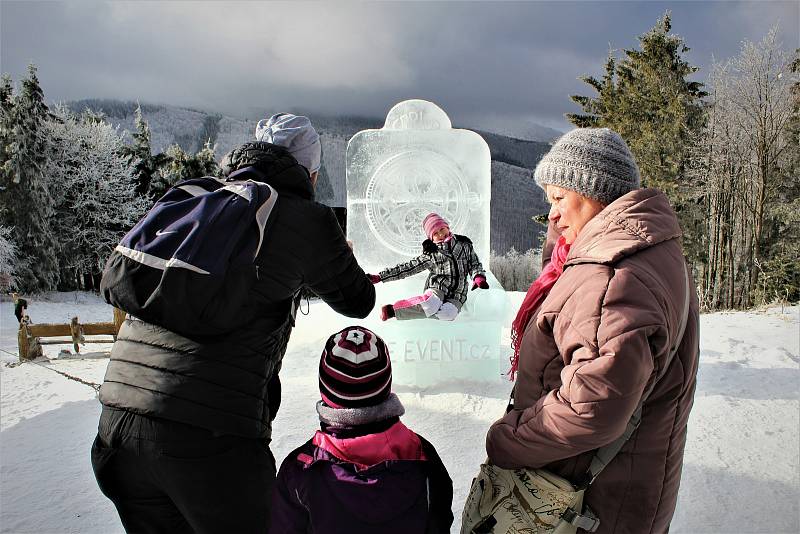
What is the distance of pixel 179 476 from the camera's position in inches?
60.0

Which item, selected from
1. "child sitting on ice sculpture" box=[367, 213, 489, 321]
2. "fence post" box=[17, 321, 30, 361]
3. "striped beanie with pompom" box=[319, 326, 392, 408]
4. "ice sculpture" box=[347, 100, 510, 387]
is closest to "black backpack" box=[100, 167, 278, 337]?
"striped beanie with pompom" box=[319, 326, 392, 408]

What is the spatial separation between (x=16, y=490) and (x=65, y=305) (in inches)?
657

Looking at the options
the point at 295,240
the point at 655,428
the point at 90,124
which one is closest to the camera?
the point at 655,428

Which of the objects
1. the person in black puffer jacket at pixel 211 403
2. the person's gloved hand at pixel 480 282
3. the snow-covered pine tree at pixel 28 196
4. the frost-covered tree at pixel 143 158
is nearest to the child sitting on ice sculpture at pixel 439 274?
the person's gloved hand at pixel 480 282

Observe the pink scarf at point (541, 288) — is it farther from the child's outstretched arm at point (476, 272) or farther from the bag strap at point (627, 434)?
the child's outstretched arm at point (476, 272)

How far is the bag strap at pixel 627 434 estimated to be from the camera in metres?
1.42

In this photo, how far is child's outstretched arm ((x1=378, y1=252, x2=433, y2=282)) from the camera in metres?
4.54

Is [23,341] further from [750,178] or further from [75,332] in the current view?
[750,178]

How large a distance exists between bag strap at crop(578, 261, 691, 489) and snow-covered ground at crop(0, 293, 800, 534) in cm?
166

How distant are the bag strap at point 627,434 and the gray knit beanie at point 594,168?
0.30 metres

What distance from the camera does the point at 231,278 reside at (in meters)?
1.52

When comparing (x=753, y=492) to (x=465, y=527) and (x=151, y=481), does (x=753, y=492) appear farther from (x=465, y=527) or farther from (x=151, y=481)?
(x=151, y=481)

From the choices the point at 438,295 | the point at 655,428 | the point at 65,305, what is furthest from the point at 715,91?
the point at 65,305

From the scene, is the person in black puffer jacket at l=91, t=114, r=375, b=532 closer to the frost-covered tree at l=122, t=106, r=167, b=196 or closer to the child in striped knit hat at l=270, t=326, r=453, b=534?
the child in striped knit hat at l=270, t=326, r=453, b=534
